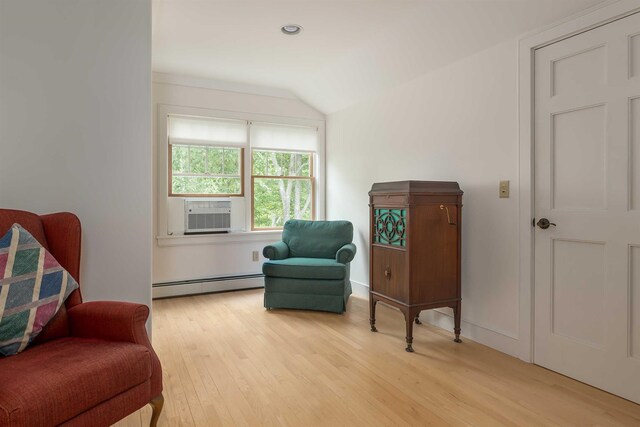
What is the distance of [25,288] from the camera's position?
154 centimetres

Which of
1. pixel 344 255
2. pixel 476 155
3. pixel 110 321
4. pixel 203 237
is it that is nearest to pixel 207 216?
pixel 203 237

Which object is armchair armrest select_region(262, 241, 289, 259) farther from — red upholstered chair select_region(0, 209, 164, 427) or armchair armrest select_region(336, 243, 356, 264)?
red upholstered chair select_region(0, 209, 164, 427)

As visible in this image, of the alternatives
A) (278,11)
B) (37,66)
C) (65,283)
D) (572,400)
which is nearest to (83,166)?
(37,66)

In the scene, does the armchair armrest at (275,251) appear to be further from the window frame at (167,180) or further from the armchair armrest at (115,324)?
the armchair armrest at (115,324)

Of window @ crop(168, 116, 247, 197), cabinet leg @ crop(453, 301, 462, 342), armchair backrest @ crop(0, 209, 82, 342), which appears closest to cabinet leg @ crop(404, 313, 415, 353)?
cabinet leg @ crop(453, 301, 462, 342)

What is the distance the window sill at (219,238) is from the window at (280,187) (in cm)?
13

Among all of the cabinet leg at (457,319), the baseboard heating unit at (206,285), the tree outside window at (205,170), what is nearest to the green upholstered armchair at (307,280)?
the baseboard heating unit at (206,285)

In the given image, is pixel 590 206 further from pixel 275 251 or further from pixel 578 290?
pixel 275 251

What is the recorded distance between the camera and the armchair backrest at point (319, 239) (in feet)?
13.2

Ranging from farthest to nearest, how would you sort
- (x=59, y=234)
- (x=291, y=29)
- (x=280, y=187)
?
(x=280, y=187) < (x=291, y=29) < (x=59, y=234)

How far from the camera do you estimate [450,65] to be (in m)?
3.11

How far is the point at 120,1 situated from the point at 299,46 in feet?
5.46

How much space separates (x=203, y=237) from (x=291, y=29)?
94.9 inches

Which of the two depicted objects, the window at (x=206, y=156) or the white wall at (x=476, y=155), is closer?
the white wall at (x=476, y=155)
